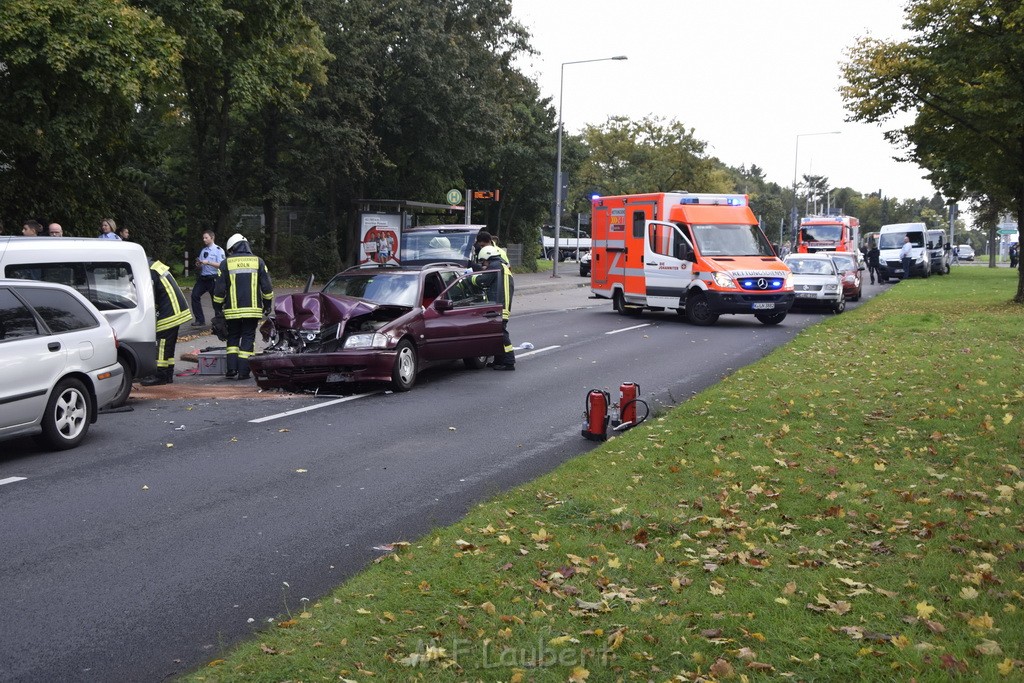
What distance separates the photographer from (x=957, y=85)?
76.2 feet

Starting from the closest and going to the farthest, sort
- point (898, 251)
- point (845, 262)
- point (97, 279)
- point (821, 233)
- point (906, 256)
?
point (97, 279) < point (845, 262) < point (821, 233) < point (906, 256) < point (898, 251)

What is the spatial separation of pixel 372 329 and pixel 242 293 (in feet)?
6.79

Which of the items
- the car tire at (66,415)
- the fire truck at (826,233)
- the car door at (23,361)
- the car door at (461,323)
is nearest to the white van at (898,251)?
the fire truck at (826,233)

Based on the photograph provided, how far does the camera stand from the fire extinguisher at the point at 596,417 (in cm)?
999

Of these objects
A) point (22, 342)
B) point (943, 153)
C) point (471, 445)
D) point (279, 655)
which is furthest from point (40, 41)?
point (943, 153)

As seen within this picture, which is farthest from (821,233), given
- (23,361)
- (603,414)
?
(23,361)

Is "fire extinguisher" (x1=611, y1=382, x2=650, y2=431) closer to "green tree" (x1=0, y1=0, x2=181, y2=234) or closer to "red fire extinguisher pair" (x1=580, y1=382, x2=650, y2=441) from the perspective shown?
"red fire extinguisher pair" (x1=580, y1=382, x2=650, y2=441)

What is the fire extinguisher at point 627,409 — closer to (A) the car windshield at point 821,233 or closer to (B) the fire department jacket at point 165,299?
(B) the fire department jacket at point 165,299

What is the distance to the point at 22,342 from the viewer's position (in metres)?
9.02

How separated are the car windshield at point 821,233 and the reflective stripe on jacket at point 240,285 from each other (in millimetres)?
34501

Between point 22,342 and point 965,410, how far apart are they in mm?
8628

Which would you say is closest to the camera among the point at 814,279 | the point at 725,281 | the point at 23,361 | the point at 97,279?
the point at 23,361

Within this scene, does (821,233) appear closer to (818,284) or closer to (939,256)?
(939,256)

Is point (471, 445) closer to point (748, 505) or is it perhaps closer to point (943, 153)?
point (748, 505)
